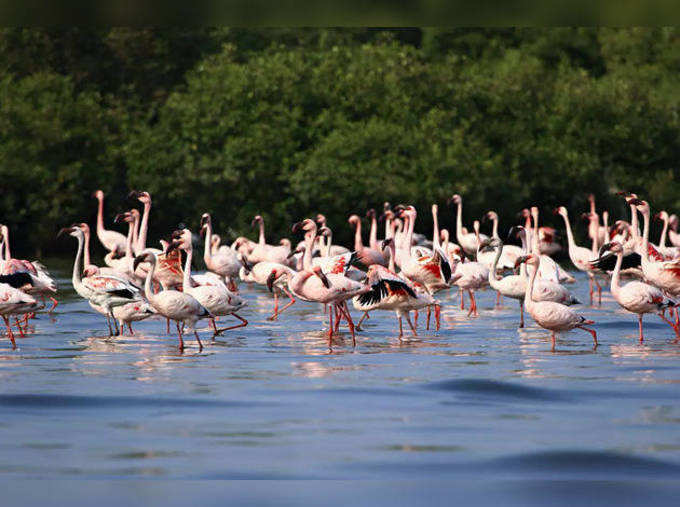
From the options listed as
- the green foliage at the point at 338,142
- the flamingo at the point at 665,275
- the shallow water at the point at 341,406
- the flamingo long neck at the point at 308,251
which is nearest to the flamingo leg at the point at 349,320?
the shallow water at the point at 341,406

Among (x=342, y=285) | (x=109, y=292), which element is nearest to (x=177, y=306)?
(x=109, y=292)

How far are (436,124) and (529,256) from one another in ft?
72.3

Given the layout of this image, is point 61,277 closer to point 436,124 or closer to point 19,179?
point 19,179

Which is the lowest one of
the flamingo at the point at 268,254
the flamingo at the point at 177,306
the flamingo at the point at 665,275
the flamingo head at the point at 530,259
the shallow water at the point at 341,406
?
the shallow water at the point at 341,406

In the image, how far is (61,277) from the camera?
27.9 meters

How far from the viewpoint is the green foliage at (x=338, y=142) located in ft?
119

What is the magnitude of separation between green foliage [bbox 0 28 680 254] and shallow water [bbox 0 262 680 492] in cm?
2096

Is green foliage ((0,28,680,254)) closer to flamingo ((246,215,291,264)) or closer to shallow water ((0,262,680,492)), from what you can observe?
flamingo ((246,215,291,264))

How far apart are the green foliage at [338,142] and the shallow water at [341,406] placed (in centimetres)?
2096

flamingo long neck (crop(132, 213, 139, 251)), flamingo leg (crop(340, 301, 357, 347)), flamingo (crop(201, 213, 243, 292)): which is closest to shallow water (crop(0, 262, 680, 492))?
flamingo leg (crop(340, 301, 357, 347))

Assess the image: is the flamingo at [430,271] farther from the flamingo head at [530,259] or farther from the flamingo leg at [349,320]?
the flamingo head at [530,259]

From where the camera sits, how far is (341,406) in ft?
30.9

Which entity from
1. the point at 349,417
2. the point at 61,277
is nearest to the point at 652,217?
the point at 61,277

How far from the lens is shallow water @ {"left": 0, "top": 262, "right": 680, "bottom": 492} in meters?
7.08
